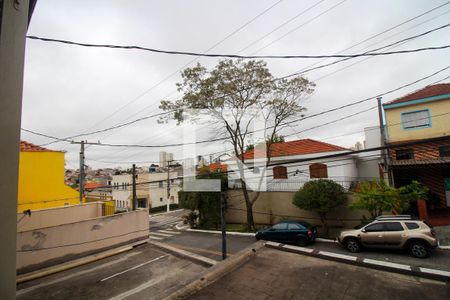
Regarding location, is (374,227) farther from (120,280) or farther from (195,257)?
(120,280)

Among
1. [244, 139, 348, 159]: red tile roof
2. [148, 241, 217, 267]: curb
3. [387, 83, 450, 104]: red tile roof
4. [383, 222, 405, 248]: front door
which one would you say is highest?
[387, 83, 450, 104]: red tile roof

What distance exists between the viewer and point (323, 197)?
14703mm

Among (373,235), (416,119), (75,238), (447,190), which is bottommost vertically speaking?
(373,235)

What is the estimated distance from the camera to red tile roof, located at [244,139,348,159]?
19.3 m

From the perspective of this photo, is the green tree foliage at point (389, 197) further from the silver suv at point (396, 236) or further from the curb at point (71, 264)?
the curb at point (71, 264)

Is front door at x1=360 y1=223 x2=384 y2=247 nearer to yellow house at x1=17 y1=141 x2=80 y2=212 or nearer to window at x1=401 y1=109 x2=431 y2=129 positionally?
window at x1=401 y1=109 x2=431 y2=129

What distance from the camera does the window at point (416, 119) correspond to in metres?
16.0

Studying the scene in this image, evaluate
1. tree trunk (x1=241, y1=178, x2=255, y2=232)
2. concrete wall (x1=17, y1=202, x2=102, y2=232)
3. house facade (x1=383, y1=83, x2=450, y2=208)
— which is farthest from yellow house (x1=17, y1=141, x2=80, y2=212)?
house facade (x1=383, y1=83, x2=450, y2=208)

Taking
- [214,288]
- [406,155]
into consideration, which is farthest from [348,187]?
[214,288]

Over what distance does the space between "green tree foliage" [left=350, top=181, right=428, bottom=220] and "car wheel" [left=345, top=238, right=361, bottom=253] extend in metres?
2.49

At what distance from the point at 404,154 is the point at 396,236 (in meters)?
8.38

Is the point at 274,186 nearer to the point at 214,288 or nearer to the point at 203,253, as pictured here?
the point at 203,253

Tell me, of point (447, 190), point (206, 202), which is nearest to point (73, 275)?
point (206, 202)

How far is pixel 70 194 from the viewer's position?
1806 centimetres
